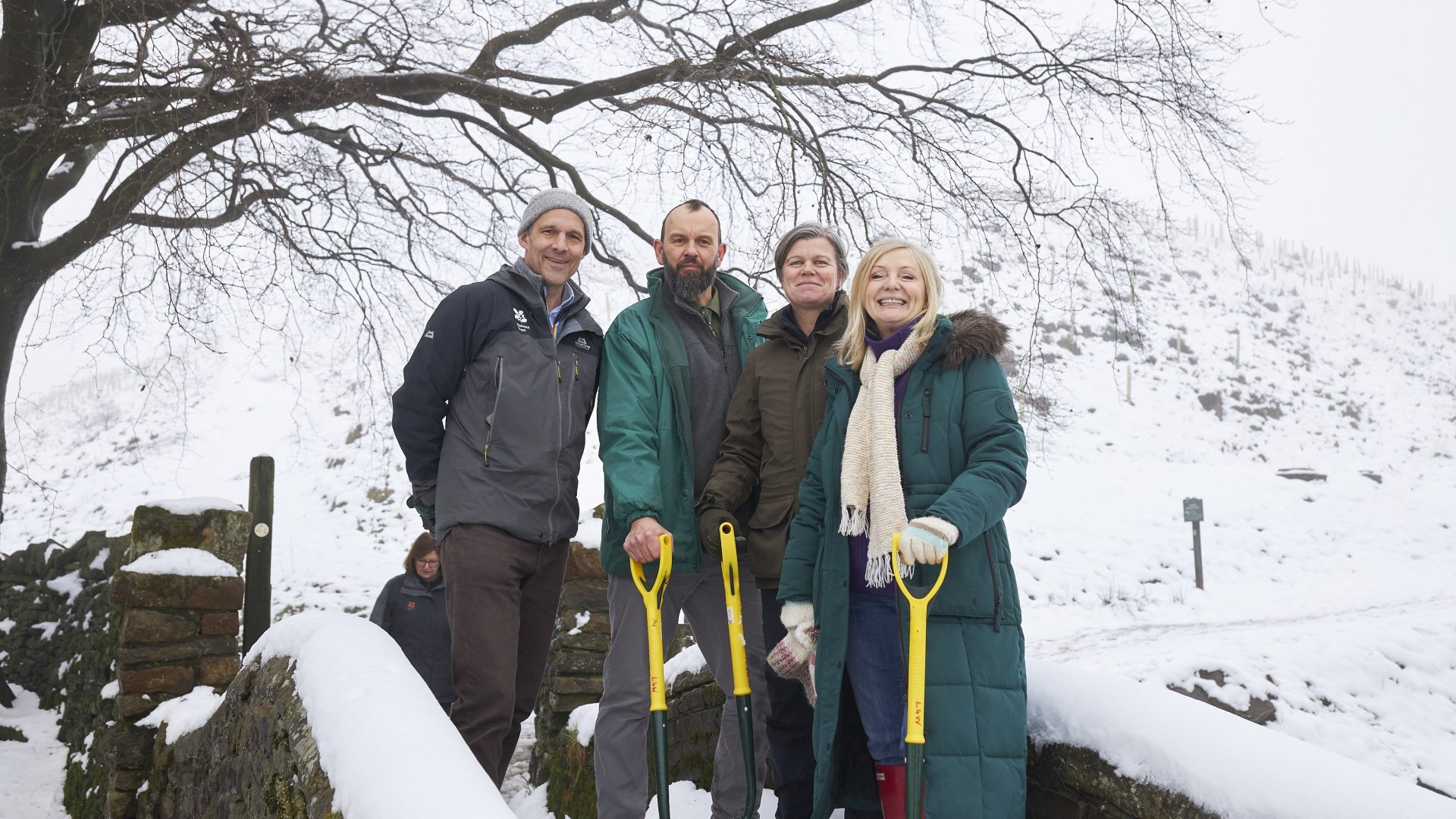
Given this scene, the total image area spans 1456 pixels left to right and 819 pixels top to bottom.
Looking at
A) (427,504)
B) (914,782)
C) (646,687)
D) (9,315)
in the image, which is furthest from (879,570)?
(9,315)

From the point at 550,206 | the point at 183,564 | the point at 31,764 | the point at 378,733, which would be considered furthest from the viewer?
the point at 31,764

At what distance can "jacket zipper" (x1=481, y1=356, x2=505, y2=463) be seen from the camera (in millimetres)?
2764

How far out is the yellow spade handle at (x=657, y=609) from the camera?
2516mm

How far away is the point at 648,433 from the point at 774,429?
0.37m

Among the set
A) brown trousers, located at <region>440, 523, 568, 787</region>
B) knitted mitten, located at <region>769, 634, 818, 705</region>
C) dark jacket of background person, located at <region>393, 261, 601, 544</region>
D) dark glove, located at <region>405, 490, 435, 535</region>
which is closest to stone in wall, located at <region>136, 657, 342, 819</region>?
brown trousers, located at <region>440, 523, 568, 787</region>

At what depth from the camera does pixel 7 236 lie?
5883mm

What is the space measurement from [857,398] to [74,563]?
8369mm

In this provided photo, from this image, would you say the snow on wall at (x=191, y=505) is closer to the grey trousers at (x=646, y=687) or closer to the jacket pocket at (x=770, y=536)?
the grey trousers at (x=646, y=687)

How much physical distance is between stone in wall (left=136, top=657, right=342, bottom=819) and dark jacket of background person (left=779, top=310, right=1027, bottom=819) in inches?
45.8

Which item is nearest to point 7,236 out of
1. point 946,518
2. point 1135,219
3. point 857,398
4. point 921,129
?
point 921,129

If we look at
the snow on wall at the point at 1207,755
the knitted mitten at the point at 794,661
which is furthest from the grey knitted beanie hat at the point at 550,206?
the snow on wall at the point at 1207,755

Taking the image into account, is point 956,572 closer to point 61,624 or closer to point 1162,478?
point 61,624

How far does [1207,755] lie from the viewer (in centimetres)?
189

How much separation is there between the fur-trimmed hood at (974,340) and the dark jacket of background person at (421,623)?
3803 millimetres
